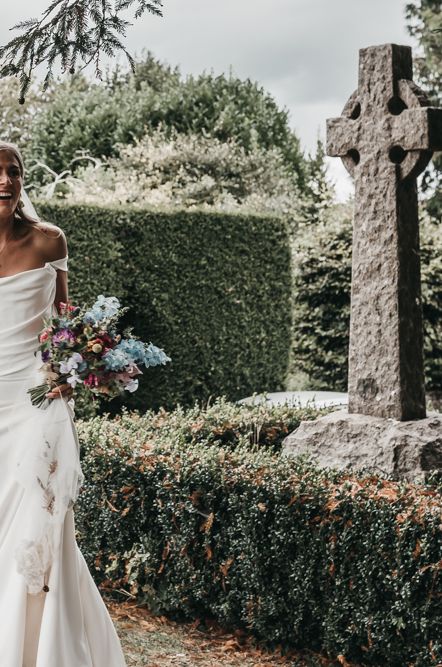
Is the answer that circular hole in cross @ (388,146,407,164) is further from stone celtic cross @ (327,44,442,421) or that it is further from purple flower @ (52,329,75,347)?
purple flower @ (52,329,75,347)

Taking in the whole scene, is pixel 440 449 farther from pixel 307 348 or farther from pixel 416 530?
pixel 307 348

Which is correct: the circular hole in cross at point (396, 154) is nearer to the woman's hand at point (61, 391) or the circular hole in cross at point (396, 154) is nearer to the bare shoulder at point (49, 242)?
the bare shoulder at point (49, 242)

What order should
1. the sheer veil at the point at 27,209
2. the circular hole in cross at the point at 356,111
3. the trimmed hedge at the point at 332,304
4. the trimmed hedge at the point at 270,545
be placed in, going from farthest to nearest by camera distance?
the trimmed hedge at the point at 332,304
the circular hole in cross at the point at 356,111
the trimmed hedge at the point at 270,545
the sheer veil at the point at 27,209

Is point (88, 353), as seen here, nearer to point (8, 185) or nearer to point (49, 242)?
point (49, 242)

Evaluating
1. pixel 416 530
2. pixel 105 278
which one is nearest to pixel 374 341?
pixel 416 530

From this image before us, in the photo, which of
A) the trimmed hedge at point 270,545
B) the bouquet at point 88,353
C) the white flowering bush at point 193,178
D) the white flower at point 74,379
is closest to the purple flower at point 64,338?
the bouquet at point 88,353

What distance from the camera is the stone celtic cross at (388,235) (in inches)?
235

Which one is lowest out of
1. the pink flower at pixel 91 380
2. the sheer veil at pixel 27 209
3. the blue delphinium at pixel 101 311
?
the pink flower at pixel 91 380

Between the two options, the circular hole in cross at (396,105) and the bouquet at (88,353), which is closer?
the bouquet at (88,353)

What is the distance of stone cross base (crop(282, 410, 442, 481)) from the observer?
227 inches

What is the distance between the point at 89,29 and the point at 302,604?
3157 mm

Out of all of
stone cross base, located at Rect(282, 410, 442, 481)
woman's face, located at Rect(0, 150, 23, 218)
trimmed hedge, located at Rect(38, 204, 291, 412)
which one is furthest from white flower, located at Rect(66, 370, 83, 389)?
trimmed hedge, located at Rect(38, 204, 291, 412)

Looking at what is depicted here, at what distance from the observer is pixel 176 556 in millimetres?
5520

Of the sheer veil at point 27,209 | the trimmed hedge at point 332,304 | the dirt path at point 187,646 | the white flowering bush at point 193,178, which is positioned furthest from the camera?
the white flowering bush at point 193,178
